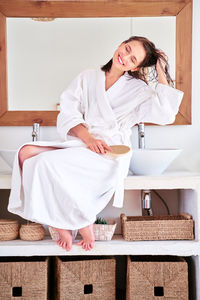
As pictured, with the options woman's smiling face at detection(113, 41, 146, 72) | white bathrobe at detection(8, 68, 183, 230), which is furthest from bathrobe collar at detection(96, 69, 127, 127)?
woman's smiling face at detection(113, 41, 146, 72)

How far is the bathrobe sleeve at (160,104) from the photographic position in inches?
86.5

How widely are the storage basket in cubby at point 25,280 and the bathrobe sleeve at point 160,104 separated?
1008 mm

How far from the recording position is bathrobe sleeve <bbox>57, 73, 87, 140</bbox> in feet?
7.22

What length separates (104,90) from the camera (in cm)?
227

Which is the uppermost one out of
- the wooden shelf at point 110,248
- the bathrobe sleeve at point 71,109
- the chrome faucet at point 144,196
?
the bathrobe sleeve at point 71,109

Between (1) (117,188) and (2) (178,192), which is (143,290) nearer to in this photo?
(1) (117,188)

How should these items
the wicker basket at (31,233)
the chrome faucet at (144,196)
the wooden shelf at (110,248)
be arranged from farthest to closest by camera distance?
the chrome faucet at (144,196)
the wicker basket at (31,233)
the wooden shelf at (110,248)

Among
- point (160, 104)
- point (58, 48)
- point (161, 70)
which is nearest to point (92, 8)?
point (58, 48)

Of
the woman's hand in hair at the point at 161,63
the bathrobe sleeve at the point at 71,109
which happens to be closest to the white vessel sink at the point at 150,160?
the bathrobe sleeve at the point at 71,109

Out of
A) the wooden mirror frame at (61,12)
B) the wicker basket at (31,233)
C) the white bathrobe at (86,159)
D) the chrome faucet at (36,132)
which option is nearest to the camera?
the white bathrobe at (86,159)

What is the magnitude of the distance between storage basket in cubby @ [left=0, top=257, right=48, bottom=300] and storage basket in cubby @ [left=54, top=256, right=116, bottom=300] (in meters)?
0.09

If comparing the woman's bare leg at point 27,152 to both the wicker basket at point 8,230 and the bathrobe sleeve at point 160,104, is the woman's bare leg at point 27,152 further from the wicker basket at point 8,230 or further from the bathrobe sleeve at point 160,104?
the bathrobe sleeve at point 160,104

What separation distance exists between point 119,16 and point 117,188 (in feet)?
3.96

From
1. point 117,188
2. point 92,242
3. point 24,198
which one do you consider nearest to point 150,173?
point 117,188
